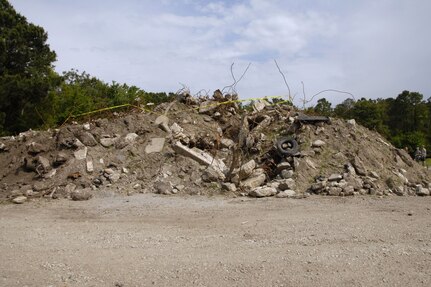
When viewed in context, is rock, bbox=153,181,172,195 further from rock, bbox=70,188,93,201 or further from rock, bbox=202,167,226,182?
rock, bbox=70,188,93,201

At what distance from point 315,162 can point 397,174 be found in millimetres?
1919

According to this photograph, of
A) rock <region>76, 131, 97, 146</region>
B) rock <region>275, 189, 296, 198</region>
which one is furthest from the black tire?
rock <region>76, 131, 97, 146</region>

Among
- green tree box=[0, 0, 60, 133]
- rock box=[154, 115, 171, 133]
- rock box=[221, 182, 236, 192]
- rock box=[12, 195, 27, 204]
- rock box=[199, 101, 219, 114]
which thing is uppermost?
green tree box=[0, 0, 60, 133]

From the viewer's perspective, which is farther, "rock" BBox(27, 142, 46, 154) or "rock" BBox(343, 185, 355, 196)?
"rock" BBox(27, 142, 46, 154)

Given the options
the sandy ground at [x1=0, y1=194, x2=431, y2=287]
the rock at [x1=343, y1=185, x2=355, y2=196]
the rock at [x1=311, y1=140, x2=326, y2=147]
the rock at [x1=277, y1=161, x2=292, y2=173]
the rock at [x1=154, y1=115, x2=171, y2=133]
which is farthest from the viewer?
the rock at [x1=154, y1=115, x2=171, y2=133]

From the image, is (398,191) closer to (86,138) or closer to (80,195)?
(80,195)

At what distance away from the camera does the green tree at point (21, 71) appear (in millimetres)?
16703

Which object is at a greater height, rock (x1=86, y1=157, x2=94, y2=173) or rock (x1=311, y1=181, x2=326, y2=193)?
rock (x1=86, y1=157, x2=94, y2=173)

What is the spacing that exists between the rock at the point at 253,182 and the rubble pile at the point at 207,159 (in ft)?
0.07

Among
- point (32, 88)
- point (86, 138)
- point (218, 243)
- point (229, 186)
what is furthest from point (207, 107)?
point (32, 88)

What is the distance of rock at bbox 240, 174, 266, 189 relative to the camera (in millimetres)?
7555

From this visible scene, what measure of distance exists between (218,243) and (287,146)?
4500 millimetres

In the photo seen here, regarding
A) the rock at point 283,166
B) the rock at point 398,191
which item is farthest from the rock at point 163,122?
the rock at point 398,191

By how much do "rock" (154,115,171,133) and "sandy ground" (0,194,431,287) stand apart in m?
3.12
